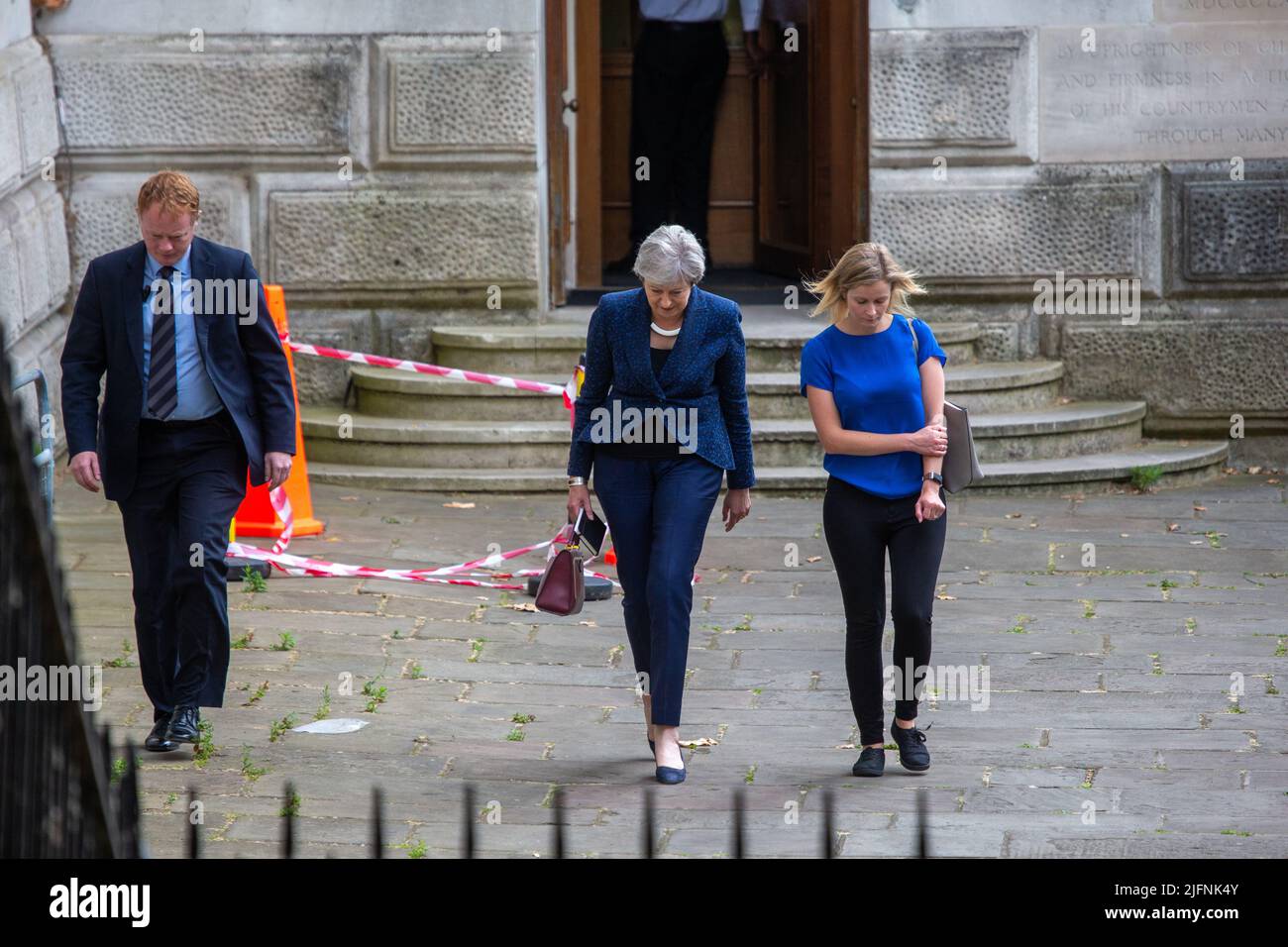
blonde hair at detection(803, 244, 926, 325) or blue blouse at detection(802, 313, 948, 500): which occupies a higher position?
blonde hair at detection(803, 244, 926, 325)

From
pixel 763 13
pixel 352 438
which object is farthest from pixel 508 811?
pixel 763 13

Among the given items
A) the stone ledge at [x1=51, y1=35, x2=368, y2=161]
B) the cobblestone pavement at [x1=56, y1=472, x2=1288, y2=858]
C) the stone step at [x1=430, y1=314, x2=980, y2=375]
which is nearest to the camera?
the cobblestone pavement at [x1=56, y1=472, x2=1288, y2=858]

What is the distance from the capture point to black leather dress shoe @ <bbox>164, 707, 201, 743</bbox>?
601cm

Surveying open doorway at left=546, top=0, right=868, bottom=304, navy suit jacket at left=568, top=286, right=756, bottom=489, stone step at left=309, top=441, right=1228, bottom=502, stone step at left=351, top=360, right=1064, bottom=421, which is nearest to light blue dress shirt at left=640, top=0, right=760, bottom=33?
open doorway at left=546, top=0, right=868, bottom=304

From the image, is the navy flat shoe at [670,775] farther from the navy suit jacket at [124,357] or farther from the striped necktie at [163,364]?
the striped necktie at [163,364]

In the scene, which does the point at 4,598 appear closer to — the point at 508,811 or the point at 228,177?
the point at 508,811

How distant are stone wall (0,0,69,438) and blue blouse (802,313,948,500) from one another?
5525 millimetres

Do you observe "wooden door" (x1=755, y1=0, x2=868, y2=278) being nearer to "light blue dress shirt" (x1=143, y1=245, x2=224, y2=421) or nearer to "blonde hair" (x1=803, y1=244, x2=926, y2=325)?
"blonde hair" (x1=803, y1=244, x2=926, y2=325)

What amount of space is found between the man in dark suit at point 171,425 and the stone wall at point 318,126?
5.14m

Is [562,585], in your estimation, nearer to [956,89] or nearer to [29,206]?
[29,206]

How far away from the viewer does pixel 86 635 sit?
294 inches

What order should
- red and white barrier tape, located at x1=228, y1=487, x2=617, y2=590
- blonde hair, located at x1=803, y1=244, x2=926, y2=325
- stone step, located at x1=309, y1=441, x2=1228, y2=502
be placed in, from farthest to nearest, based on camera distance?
stone step, located at x1=309, y1=441, x2=1228, y2=502 → red and white barrier tape, located at x1=228, y1=487, x2=617, y2=590 → blonde hair, located at x1=803, y1=244, x2=926, y2=325

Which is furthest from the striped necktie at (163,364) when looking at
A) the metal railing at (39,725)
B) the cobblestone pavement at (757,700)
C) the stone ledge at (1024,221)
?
the stone ledge at (1024,221)

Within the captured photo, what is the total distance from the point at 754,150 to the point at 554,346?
11.1ft
